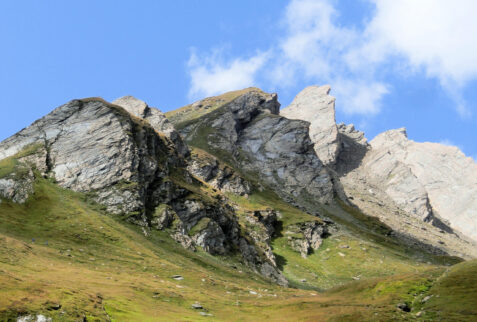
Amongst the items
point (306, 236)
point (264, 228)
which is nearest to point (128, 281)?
point (264, 228)

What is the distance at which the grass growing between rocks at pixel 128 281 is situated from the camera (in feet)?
105

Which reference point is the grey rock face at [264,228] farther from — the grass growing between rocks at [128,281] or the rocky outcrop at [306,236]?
the grass growing between rocks at [128,281]

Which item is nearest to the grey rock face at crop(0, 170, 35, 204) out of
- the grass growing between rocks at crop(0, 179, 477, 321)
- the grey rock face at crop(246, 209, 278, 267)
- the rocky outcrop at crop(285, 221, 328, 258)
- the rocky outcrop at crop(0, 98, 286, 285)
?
the rocky outcrop at crop(0, 98, 286, 285)

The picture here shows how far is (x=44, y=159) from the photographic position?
109m

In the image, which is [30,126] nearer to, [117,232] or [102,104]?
[102,104]

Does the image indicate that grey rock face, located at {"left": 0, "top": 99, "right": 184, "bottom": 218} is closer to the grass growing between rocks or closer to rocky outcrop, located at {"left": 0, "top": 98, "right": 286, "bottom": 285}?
rocky outcrop, located at {"left": 0, "top": 98, "right": 286, "bottom": 285}

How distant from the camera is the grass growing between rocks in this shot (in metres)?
32.0

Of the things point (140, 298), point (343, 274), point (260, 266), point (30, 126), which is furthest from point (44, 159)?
point (343, 274)

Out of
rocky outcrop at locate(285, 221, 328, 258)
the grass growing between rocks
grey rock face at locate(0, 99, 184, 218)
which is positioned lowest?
the grass growing between rocks

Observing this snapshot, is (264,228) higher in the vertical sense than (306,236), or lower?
higher

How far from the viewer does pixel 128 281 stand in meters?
52.6

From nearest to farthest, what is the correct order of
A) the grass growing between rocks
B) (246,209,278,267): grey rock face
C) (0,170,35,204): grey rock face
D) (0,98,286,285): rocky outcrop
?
the grass growing between rocks
(0,170,35,204): grey rock face
(0,98,286,285): rocky outcrop
(246,209,278,267): grey rock face

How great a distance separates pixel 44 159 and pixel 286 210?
12501cm

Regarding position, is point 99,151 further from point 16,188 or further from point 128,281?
point 128,281
